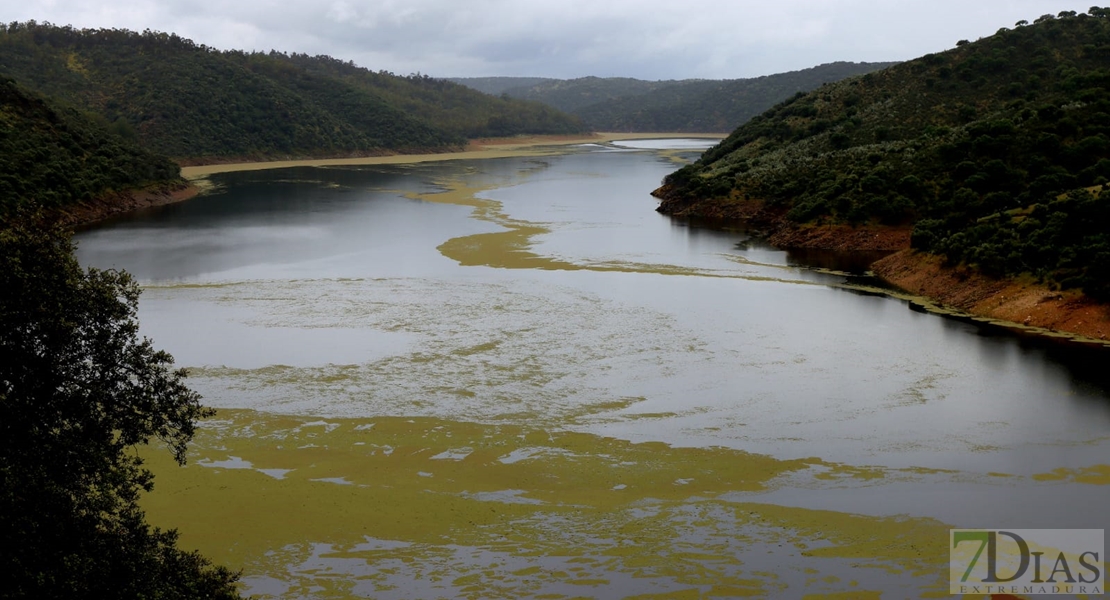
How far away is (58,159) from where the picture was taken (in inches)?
2082

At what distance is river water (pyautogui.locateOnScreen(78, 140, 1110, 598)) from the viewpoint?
40.3 ft

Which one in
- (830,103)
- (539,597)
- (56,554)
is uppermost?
(830,103)

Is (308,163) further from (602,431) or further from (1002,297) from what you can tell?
(602,431)

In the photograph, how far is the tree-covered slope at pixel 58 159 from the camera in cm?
4778

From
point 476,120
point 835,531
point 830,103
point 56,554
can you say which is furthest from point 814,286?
point 476,120

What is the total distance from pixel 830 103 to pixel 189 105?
70489mm

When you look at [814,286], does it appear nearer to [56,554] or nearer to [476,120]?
[56,554]

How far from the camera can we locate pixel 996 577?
11617mm

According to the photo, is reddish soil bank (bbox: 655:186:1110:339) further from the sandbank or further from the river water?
the sandbank

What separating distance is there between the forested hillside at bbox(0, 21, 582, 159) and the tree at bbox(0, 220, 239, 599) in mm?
80541

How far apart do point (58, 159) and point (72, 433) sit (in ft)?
161

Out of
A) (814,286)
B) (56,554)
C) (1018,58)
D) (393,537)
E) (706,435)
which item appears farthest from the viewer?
(1018,58)

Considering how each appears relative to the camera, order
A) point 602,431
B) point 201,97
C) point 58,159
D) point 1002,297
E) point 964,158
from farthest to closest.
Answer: point 201,97 < point 58,159 < point 964,158 < point 1002,297 < point 602,431

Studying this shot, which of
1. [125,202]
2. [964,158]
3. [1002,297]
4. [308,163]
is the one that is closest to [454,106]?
[308,163]
